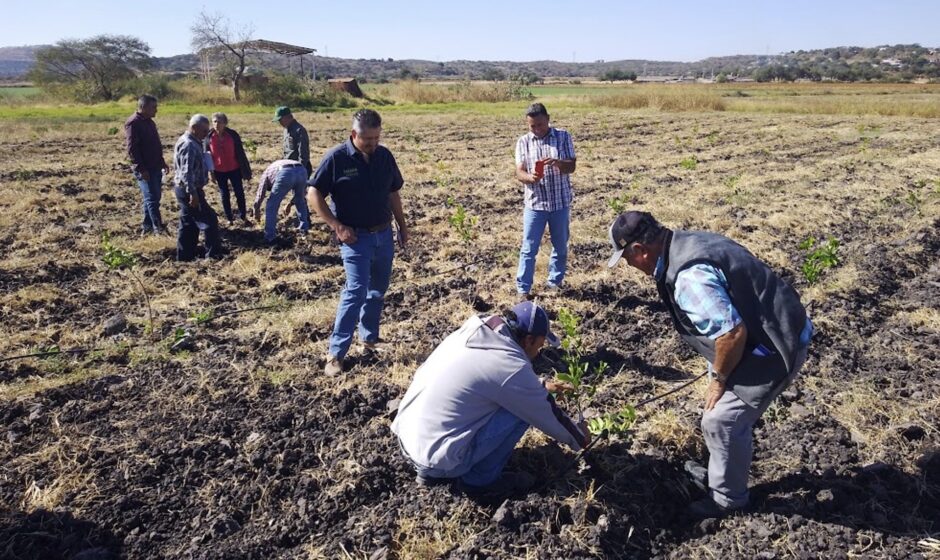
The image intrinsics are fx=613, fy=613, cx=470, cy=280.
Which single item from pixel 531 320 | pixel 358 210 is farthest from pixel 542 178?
pixel 531 320

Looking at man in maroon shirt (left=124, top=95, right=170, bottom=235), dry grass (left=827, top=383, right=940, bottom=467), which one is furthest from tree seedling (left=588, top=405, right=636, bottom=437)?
man in maroon shirt (left=124, top=95, right=170, bottom=235)

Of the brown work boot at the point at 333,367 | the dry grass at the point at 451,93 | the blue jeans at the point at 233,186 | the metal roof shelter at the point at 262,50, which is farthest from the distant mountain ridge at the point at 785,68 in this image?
the brown work boot at the point at 333,367

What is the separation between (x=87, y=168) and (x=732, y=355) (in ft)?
48.4

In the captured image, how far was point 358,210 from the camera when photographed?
15.0 feet

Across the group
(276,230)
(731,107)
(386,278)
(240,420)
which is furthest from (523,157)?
(731,107)

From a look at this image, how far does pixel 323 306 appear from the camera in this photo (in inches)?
240

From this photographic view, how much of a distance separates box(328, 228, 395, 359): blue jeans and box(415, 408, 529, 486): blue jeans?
5.63 ft

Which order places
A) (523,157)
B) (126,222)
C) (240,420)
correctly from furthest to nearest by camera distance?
(126,222) < (523,157) < (240,420)

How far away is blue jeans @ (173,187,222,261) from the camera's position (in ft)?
23.8

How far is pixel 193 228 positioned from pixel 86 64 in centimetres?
4820

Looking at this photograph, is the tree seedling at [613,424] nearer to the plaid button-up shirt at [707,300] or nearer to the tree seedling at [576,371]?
the tree seedling at [576,371]

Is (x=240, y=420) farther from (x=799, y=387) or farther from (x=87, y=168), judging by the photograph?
(x=87, y=168)

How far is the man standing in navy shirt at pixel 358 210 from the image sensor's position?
445cm

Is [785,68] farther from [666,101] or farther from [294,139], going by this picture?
[294,139]
